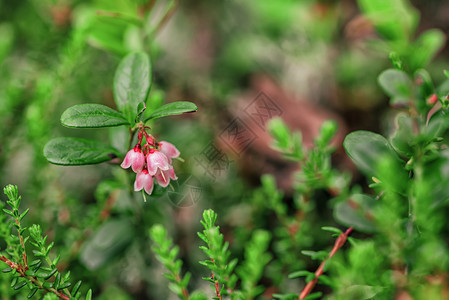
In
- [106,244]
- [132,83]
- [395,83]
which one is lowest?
[106,244]

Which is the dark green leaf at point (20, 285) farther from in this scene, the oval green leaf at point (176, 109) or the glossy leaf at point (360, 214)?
the glossy leaf at point (360, 214)

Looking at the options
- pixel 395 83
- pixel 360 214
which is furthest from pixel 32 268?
pixel 395 83

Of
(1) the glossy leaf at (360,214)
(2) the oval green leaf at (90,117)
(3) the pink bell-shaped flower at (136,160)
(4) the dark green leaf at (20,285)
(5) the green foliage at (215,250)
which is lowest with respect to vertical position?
(4) the dark green leaf at (20,285)

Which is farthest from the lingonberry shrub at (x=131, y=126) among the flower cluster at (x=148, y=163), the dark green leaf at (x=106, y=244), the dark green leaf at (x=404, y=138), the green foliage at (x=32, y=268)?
the dark green leaf at (x=404, y=138)

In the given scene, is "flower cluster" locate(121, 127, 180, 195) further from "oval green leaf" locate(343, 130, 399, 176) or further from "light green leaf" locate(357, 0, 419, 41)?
"light green leaf" locate(357, 0, 419, 41)

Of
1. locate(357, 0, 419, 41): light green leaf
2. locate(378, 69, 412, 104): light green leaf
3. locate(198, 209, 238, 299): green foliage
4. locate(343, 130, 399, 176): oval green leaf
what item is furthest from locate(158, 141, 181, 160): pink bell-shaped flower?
locate(357, 0, 419, 41): light green leaf

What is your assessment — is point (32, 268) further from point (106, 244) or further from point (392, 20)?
point (392, 20)
